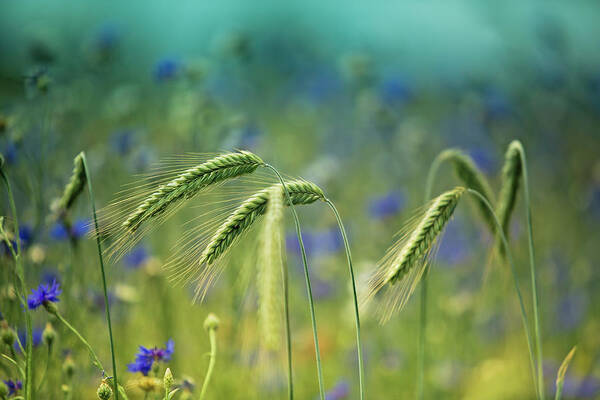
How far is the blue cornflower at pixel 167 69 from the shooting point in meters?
3.29

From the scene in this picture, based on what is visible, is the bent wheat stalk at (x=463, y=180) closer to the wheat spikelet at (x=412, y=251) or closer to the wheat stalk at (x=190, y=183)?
the wheat spikelet at (x=412, y=251)

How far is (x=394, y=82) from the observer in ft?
14.6

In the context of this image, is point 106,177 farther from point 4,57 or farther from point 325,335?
point 4,57

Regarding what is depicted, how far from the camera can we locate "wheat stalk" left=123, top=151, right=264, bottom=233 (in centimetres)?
128

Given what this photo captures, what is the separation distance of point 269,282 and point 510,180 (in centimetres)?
108

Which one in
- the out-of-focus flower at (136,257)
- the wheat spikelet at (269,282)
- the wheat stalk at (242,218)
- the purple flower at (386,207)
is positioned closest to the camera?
the wheat spikelet at (269,282)

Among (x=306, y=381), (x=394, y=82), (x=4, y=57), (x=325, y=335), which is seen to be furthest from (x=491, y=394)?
(x=4, y=57)

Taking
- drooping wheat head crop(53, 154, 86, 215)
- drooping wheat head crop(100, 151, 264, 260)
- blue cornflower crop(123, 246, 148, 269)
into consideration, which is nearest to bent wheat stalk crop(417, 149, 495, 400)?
drooping wheat head crop(100, 151, 264, 260)

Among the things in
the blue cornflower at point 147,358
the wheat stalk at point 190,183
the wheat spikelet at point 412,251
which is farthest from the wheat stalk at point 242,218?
the blue cornflower at point 147,358

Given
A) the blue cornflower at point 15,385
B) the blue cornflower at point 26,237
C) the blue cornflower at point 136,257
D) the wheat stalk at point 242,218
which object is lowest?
the blue cornflower at point 15,385

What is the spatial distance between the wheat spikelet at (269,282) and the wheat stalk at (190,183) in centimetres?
31

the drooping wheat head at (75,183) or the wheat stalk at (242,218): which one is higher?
the drooping wheat head at (75,183)

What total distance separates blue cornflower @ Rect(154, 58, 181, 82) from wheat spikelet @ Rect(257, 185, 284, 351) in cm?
245

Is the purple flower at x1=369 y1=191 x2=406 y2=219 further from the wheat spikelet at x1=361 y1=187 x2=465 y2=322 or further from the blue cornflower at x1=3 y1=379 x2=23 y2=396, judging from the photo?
the blue cornflower at x1=3 y1=379 x2=23 y2=396
